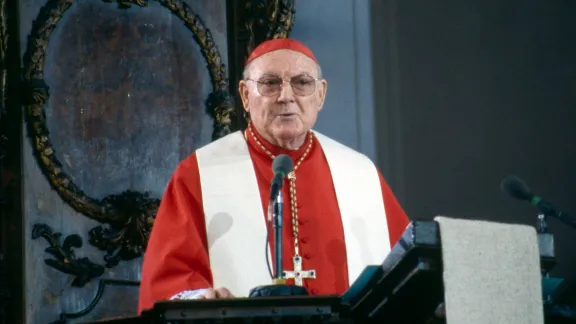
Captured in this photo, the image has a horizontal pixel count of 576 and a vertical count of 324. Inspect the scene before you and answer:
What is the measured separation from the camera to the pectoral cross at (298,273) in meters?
4.01

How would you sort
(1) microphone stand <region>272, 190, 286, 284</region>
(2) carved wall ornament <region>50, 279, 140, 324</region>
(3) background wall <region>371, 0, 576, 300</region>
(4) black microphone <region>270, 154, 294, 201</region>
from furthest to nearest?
(3) background wall <region>371, 0, 576, 300</region>
(2) carved wall ornament <region>50, 279, 140, 324</region>
(4) black microphone <region>270, 154, 294, 201</region>
(1) microphone stand <region>272, 190, 286, 284</region>

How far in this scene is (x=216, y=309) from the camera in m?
2.71

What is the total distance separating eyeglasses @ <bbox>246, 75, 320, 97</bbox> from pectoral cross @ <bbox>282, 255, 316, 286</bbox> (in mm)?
615

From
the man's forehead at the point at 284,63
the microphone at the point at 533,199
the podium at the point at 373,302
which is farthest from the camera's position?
the man's forehead at the point at 284,63

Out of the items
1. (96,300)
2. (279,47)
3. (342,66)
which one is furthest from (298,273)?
(342,66)

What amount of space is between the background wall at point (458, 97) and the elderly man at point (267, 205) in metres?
1.40

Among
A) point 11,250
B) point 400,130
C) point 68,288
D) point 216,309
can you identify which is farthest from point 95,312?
point 216,309

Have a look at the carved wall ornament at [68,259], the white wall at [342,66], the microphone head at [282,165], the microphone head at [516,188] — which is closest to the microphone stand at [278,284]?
the microphone head at [282,165]

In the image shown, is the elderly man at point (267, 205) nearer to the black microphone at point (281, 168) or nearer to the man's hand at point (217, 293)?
the man's hand at point (217, 293)

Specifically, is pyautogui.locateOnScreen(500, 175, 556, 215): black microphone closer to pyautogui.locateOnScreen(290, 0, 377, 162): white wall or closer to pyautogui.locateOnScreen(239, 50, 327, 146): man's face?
pyautogui.locateOnScreen(239, 50, 327, 146): man's face

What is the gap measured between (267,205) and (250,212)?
82 mm

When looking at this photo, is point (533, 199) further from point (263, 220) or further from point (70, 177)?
point (70, 177)

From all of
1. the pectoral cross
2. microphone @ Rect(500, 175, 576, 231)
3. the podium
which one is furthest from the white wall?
the podium

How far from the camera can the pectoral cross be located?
4.01 metres
